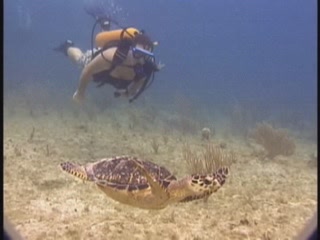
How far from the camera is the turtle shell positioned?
4.12 m

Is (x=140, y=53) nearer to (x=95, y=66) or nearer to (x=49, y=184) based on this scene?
(x=95, y=66)

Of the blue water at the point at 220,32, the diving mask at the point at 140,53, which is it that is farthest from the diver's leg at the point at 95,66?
the blue water at the point at 220,32

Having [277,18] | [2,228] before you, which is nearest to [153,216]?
[2,228]

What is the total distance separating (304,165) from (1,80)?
6971 mm

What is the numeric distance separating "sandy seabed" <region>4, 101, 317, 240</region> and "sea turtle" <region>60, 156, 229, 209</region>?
0.91ft

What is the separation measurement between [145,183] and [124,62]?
1.54 meters

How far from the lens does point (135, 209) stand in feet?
15.0

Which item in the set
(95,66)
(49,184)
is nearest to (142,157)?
(49,184)

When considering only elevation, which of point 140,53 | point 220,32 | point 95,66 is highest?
point 140,53

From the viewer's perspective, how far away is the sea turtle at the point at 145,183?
3906 millimetres

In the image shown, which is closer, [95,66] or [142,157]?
[95,66]

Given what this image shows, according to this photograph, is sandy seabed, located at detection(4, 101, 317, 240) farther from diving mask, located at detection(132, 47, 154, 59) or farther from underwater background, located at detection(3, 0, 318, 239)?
diving mask, located at detection(132, 47, 154, 59)

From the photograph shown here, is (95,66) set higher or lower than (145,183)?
higher

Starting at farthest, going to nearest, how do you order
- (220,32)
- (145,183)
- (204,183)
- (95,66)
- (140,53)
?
(220,32) → (95,66) → (140,53) → (145,183) → (204,183)
